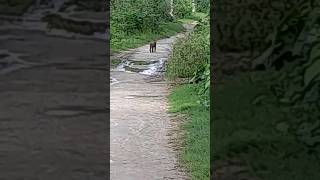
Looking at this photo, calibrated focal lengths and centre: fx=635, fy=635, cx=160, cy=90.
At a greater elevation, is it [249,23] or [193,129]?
[249,23]

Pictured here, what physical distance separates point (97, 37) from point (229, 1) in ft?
5.34

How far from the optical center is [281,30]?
429 cm

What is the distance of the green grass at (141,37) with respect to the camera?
19.7m

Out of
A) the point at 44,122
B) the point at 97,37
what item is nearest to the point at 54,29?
the point at 97,37

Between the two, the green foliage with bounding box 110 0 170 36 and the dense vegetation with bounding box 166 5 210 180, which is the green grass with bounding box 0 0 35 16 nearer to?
the dense vegetation with bounding box 166 5 210 180

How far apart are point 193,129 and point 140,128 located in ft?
2.37

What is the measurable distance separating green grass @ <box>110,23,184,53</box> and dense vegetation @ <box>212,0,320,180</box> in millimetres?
14307

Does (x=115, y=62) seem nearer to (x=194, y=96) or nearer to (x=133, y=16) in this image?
(x=133, y=16)

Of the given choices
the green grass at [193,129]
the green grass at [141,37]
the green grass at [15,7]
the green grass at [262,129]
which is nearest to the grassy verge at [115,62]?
the green grass at [141,37]

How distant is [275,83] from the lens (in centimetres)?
439

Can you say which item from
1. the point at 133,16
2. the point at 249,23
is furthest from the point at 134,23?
the point at 249,23

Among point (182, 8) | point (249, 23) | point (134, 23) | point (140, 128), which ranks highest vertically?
point (249, 23)

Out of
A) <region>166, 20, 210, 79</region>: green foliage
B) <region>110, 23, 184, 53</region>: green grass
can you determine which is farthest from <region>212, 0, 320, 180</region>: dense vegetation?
<region>110, 23, 184, 53</region>: green grass

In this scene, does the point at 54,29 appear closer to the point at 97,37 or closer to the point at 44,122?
the point at 97,37
